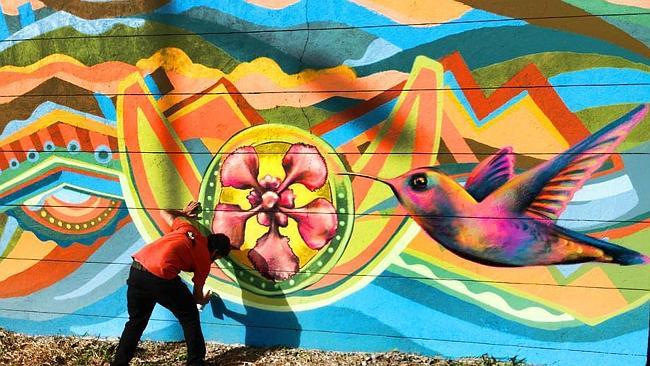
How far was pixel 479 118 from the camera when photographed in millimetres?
4379

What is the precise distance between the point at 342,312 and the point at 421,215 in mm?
900

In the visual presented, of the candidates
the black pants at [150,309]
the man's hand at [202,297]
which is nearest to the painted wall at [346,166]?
the man's hand at [202,297]

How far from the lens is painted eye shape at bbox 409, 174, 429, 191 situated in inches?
178

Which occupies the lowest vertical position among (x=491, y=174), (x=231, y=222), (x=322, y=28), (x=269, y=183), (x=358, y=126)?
(x=231, y=222)

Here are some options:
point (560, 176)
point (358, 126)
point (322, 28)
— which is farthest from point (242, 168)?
point (560, 176)

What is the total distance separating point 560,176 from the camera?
4281 millimetres

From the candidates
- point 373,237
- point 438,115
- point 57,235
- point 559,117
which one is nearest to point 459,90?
point 438,115

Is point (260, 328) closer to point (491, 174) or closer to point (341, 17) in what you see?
point (491, 174)

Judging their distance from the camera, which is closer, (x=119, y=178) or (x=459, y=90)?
(x=459, y=90)

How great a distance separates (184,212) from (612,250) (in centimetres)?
294

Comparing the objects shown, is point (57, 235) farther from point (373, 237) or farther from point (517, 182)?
point (517, 182)

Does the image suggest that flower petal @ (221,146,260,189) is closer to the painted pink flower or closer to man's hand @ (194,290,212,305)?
the painted pink flower

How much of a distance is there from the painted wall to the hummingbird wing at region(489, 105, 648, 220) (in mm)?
13

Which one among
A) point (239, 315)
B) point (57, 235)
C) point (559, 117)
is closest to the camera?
point (559, 117)
